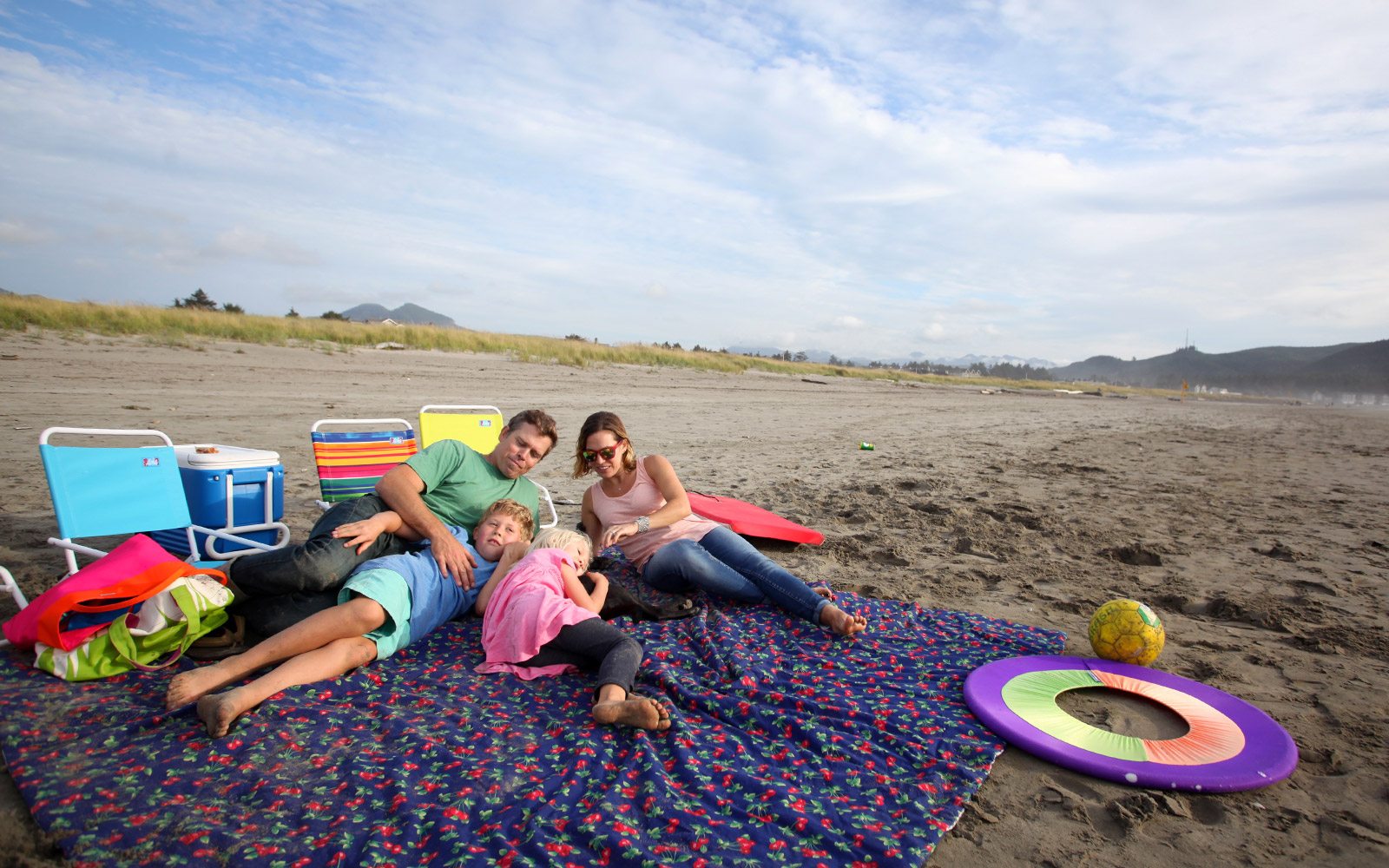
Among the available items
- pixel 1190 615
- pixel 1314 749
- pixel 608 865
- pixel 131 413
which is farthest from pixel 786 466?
pixel 131 413

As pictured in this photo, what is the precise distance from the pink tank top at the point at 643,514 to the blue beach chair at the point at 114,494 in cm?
192

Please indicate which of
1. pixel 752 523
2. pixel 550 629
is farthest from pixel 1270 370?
pixel 550 629

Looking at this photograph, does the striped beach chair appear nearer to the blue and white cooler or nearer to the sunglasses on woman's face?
the blue and white cooler

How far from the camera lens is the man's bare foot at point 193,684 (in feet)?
8.84

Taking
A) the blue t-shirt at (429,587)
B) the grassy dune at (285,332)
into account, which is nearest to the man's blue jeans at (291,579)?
the blue t-shirt at (429,587)

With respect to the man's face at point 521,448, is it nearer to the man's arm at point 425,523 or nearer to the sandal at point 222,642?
the man's arm at point 425,523

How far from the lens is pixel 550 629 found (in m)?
3.31

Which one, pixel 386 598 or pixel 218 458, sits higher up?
pixel 218 458

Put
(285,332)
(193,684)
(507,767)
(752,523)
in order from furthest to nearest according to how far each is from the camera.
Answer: (285,332) → (752,523) → (193,684) → (507,767)

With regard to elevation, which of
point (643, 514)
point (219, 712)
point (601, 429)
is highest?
point (601, 429)

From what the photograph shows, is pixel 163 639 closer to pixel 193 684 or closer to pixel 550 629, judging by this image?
pixel 193 684

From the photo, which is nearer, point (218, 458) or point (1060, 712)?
point (1060, 712)

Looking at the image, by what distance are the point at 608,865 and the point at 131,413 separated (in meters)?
10.7

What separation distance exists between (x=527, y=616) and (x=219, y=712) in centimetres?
120
